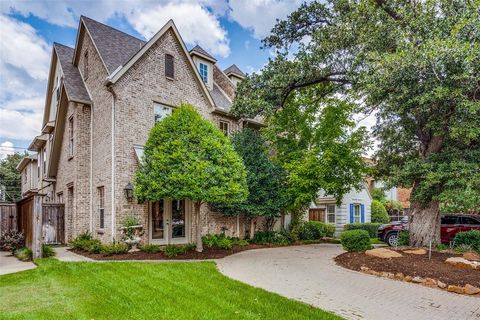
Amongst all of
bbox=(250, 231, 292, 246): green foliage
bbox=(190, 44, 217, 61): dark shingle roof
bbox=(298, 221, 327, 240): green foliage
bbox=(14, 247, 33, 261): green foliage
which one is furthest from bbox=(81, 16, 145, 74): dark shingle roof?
bbox=(298, 221, 327, 240): green foliage

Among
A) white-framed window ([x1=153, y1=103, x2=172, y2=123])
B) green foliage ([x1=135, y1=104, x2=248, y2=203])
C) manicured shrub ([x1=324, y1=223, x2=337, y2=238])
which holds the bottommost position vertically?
manicured shrub ([x1=324, y1=223, x2=337, y2=238])

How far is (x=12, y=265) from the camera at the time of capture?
9781 millimetres

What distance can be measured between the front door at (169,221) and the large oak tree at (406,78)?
205 inches

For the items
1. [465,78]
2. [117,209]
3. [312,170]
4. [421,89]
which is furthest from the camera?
[312,170]

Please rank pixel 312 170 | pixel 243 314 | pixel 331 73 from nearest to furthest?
pixel 243 314 < pixel 331 73 < pixel 312 170

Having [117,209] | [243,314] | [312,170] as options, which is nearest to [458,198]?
[312,170]

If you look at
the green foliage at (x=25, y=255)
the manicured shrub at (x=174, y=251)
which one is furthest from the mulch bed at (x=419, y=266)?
the green foliage at (x=25, y=255)

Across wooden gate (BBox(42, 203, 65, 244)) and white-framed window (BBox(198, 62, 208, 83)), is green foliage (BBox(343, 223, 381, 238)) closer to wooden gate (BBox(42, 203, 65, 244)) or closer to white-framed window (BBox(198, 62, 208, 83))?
white-framed window (BBox(198, 62, 208, 83))

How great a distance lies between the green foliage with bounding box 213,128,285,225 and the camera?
1518 centimetres

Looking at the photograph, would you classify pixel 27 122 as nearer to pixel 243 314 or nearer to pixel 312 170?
pixel 312 170

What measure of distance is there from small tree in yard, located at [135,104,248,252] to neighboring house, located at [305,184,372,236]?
13.1m

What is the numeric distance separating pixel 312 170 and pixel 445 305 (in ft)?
29.6

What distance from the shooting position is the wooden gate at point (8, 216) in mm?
15492

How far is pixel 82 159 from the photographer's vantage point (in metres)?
14.7
